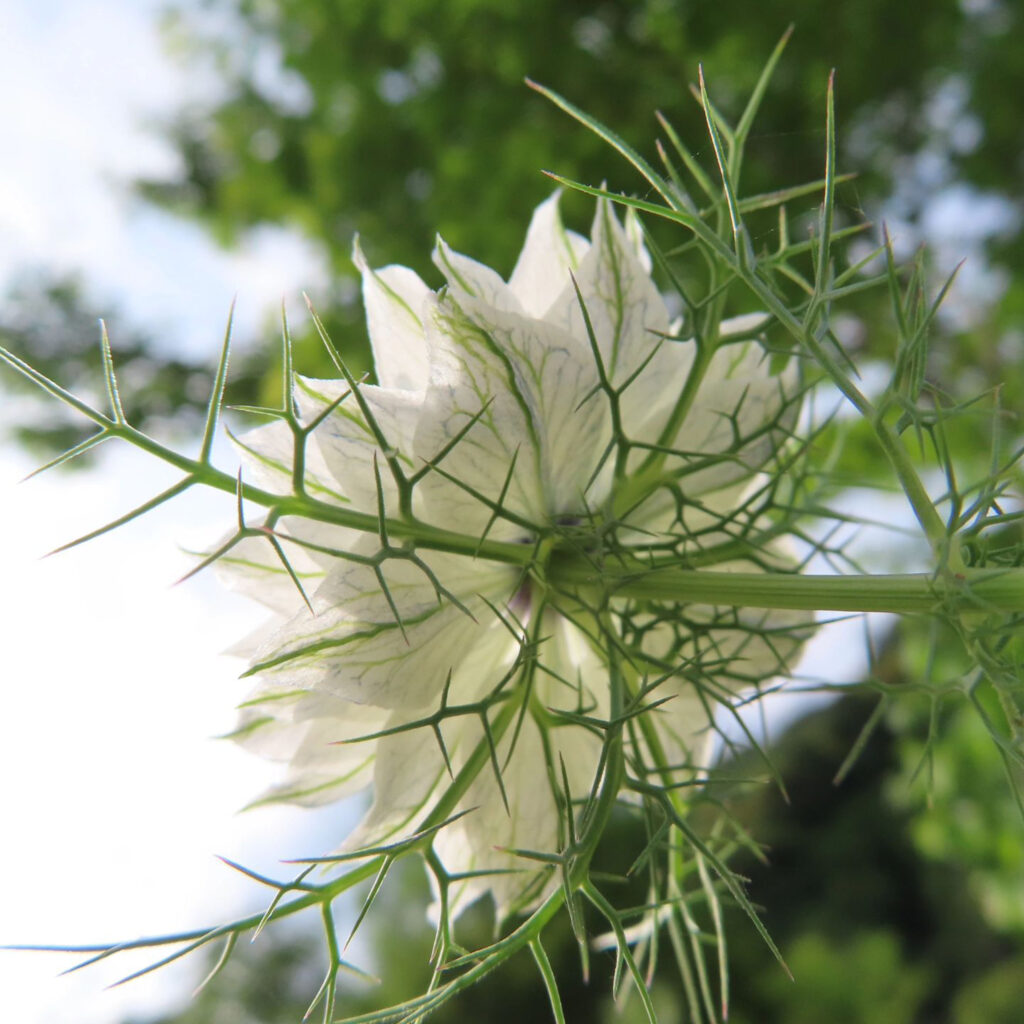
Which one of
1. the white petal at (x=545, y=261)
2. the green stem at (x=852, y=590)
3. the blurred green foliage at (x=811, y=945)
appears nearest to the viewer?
the green stem at (x=852, y=590)

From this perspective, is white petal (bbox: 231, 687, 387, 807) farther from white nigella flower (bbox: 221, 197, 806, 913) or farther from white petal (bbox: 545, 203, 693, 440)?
white petal (bbox: 545, 203, 693, 440)

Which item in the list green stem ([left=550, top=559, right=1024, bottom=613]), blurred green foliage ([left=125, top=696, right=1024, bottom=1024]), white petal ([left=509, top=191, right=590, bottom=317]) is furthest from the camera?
blurred green foliage ([left=125, top=696, right=1024, bottom=1024])

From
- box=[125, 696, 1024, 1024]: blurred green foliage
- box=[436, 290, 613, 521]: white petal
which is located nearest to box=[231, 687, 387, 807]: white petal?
box=[436, 290, 613, 521]: white petal

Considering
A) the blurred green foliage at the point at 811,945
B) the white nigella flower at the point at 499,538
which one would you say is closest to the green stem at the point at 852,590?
the white nigella flower at the point at 499,538

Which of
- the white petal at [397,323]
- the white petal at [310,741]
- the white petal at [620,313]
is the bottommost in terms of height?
the white petal at [310,741]

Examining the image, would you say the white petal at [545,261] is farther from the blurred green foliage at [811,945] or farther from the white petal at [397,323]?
the blurred green foliage at [811,945]

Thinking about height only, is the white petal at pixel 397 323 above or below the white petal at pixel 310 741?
above

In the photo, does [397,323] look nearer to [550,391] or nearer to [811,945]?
[550,391]
